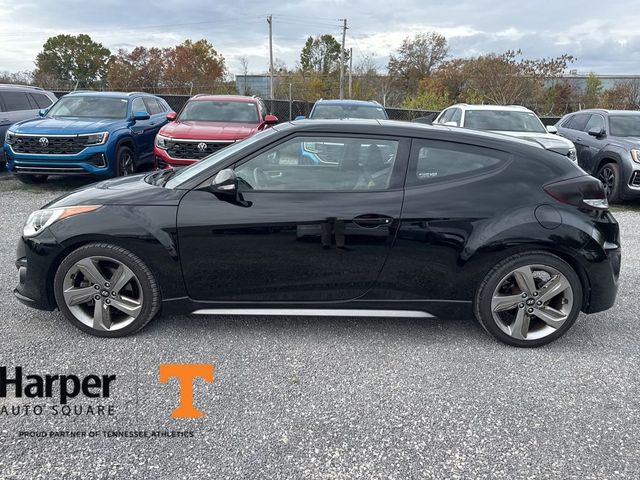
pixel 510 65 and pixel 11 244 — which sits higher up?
pixel 510 65

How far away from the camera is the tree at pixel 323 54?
52625 millimetres

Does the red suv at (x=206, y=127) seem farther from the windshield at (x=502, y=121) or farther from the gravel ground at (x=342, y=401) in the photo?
the gravel ground at (x=342, y=401)

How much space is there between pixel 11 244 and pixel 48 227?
9.74ft

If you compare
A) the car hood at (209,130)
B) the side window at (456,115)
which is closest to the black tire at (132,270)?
the car hood at (209,130)

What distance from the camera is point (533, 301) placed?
349cm

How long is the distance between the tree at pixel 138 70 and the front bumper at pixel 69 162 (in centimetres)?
3367

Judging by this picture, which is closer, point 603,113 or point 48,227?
point 48,227

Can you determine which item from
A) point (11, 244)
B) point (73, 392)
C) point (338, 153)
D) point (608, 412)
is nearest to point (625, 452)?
point (608, 412)

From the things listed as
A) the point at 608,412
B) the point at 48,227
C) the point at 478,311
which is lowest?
the point at 608,412

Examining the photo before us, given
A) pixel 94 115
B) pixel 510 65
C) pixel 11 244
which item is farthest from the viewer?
pixel 510 65

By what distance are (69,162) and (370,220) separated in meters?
7.04

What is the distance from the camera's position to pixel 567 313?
351 centimetres

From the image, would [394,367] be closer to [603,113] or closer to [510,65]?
[603,113]

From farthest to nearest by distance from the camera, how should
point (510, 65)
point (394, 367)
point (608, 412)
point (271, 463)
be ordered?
point (510, 65) → point (394, 367) → point (608, 412) → point (271, 463)
